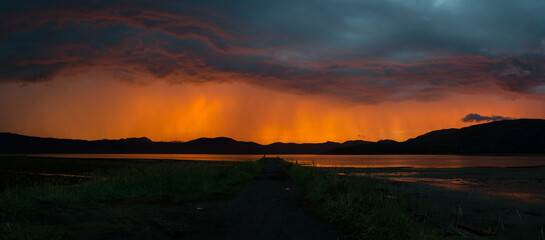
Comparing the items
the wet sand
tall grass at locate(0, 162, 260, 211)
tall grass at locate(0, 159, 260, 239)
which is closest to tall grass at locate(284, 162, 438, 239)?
the wet sand

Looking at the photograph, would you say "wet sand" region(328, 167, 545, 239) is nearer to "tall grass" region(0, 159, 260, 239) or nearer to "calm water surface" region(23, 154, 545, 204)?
"calm water surface" region(23, 154, 545, 204)

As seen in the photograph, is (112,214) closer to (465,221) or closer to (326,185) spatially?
(326,185)

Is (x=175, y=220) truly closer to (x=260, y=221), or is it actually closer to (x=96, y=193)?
(x=260, y=221)

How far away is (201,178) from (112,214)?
947 centimetres

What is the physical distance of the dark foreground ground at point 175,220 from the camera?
318 inches

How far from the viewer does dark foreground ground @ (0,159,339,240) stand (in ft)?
26.5

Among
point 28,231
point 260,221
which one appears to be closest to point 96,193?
point 28,231

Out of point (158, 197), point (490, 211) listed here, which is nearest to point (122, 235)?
point (158, 197)

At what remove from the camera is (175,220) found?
991 centimetres

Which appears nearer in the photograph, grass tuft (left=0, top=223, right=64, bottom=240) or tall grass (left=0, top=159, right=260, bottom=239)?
grass tuft (left=0, top=223, right=64, bottom=240)

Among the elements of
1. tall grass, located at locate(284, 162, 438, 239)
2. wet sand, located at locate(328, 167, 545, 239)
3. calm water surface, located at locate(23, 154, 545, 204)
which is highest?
tall grass, located at locate(284, 162, 438, 239)

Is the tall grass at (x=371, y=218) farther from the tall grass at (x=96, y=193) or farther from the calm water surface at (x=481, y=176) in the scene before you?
the calm water surface at (x=481, y=176)

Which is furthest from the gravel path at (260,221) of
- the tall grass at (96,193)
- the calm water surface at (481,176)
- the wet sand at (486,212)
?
the calm water surface at (481,176)

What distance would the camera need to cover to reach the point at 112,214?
31.8ft
